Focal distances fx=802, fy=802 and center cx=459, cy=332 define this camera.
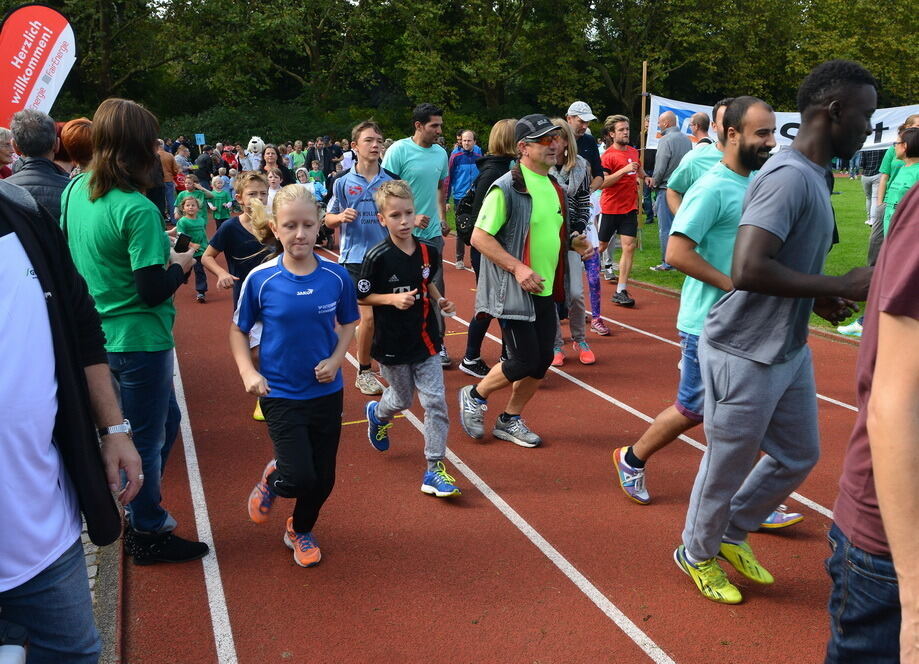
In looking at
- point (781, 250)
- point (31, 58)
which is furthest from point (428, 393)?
point (31, 58)

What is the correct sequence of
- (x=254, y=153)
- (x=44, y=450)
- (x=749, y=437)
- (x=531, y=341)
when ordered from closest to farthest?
(x=44, y=450) < (x=749, y=437) < (x=531, y=341) < (x=254, y=153)

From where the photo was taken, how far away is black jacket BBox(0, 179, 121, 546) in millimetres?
2125

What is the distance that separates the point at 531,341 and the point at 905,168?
17.7ft

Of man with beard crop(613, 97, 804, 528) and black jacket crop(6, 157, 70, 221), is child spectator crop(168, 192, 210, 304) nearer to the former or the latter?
black jacket crop(6, 157, 70, 221)

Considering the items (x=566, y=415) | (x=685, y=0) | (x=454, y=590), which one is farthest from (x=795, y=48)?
(x=454, y=590)

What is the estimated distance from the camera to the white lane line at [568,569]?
3.58 meters

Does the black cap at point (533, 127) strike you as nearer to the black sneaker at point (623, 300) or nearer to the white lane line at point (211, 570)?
the white lane line at point (211, 570)

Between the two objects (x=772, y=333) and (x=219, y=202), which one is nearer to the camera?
(x=772, y=333)

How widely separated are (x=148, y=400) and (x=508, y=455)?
2.70 meters

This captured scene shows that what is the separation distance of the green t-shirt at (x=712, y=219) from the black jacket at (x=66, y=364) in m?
2.77

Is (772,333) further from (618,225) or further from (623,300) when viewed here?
(618,225)

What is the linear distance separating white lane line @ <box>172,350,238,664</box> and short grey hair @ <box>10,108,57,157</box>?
91.1 inches

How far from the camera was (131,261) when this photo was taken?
12.2 ft

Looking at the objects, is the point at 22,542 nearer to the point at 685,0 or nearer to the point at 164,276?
the point at 164,276
